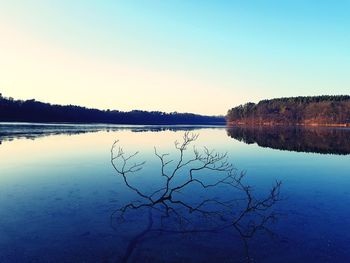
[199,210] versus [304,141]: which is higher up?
[304,141]

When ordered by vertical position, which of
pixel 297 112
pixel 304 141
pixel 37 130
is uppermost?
pixel 297 112

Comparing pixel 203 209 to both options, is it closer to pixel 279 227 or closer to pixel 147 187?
pixel 279 227

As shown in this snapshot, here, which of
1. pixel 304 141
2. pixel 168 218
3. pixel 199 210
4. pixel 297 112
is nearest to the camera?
pixel 168 218

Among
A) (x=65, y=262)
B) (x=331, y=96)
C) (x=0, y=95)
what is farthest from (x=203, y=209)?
(x=331, y=96)

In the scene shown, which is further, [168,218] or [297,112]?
[297,112]

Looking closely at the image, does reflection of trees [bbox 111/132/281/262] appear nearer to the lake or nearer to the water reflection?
the lake

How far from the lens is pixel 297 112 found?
16275 centimetres

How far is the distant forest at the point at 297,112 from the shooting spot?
14041 centimetres

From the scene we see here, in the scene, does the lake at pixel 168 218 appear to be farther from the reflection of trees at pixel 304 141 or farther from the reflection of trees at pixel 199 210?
the reflection of trees at pixel 304 141

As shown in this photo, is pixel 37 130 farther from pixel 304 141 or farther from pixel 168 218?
pixel 168 218

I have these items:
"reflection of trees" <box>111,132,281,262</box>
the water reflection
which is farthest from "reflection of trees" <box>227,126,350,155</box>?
the water reflection

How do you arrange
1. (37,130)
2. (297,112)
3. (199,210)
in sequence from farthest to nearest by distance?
(297,112) < (37,130) < (199,210)

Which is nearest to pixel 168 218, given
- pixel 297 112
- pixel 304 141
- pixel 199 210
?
pixel 199 210

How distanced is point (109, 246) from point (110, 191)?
623 centimetres
